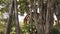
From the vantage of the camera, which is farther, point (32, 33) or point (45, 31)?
point (32, 33)

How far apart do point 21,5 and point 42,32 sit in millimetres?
2887

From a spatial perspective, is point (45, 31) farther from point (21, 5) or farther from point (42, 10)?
point (21, 5)

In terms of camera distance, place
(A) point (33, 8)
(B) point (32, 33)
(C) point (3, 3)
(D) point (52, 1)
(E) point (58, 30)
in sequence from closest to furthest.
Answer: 1. (D) point (52, 1)
2. (A) point (33, 8)
3. (B) point (32, 33)
4. (C) point (3, 3)
5. (E) point (58, 30)

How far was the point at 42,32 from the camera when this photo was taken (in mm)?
4109

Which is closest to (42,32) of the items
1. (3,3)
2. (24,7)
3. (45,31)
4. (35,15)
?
(45,31)

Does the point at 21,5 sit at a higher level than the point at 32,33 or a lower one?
higher

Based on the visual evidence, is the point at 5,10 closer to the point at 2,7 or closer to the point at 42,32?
the point at 2,7

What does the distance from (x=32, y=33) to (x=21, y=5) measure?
209 cm

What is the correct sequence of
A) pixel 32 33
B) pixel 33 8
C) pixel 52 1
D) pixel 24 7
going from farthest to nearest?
pixel 24 7 < pixel 32 33 < pixel 33 8 < pixel 52 1

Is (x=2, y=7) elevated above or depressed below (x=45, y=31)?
above

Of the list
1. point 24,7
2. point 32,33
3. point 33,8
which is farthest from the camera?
point 24,7

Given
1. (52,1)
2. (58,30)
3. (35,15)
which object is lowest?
(58,30)

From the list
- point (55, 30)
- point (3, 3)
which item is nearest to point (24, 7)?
point (3, 3)

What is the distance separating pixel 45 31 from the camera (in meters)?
4.11
